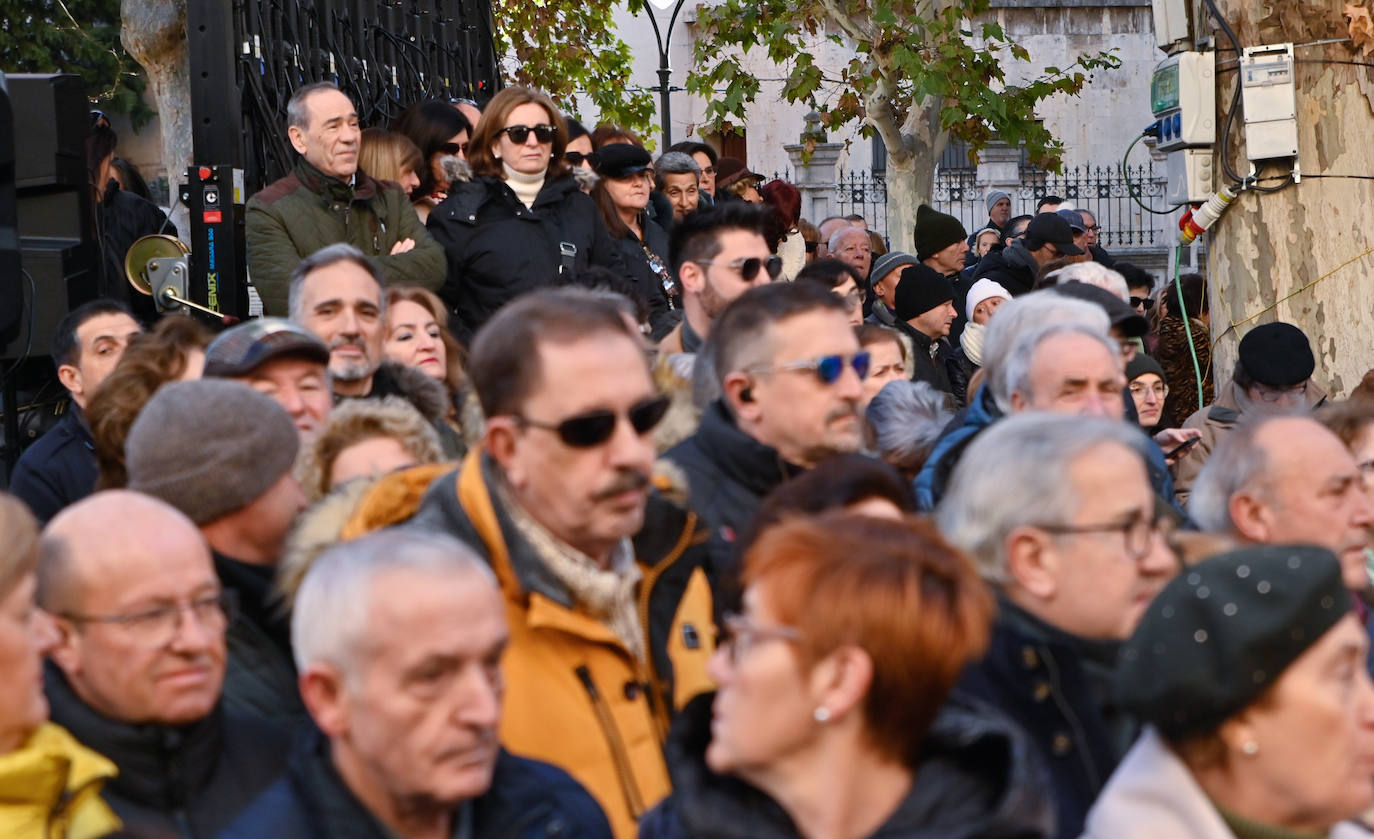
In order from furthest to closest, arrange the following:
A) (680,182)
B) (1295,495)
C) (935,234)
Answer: (935,234)
(680,182)
(1295,495)

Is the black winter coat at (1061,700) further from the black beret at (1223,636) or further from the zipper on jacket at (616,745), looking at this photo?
the zipper on jacket at (616,745)

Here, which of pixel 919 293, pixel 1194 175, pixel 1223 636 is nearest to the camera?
pixel 1223 636

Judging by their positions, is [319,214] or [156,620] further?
[319,214]

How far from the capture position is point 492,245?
7.72m

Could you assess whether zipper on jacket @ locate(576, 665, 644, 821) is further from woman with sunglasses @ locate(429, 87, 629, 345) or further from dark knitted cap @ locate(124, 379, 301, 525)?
woman with sunglasses @ locate(429, 87, 629, 345)

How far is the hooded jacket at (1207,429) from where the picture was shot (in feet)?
23.6

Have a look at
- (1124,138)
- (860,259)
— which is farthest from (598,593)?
(1124,138)

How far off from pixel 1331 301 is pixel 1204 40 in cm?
142

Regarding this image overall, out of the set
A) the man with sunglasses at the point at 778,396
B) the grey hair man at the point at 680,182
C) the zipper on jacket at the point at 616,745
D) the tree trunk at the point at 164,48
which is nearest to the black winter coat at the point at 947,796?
the zipper on jacket at the point at 616,745

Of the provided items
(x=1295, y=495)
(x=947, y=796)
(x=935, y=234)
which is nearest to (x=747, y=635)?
(x=947, y=796)

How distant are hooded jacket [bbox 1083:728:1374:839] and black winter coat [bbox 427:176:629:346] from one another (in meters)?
4.99

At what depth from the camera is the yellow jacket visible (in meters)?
2.95

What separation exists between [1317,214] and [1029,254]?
2.12 metres

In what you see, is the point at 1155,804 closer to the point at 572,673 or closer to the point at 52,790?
the point at 572,673
